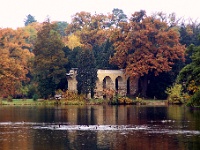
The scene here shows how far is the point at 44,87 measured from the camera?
86.8 metres

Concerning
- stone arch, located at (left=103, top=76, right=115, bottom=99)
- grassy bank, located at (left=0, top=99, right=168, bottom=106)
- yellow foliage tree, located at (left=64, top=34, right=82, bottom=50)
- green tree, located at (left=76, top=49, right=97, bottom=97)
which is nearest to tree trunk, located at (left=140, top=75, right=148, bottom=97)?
stone arch, located at (left=103, top=76, right=115, bottom=99)

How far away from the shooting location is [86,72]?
86.1 meters

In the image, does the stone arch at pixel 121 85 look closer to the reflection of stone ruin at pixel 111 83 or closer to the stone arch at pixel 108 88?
the reflection of stone ruin at pixel 111 83

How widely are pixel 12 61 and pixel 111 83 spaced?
1722 centimetres

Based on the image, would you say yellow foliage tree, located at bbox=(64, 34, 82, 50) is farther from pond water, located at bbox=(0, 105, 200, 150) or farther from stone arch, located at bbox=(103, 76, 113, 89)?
pond water, located at bbox=(0, 105, 200, 150)

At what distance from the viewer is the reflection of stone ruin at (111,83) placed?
293ft

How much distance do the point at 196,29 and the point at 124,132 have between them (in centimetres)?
5894

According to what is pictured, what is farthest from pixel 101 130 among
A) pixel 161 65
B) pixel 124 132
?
pixel 161 65

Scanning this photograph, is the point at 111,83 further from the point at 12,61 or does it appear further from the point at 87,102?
the point at 12,61

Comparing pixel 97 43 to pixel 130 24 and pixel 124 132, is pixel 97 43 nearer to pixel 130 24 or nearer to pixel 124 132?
pixel 130 24

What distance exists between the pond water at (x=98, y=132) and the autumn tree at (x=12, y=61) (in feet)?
104

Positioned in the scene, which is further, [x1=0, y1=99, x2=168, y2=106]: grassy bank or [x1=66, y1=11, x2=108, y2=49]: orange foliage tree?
[x1=66, y1=11, x2=108, y2=49]: orange foliage tree

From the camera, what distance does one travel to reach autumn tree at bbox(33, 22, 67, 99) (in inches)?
3383

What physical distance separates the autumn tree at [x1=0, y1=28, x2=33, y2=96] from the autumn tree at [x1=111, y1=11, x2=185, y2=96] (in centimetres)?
1679
